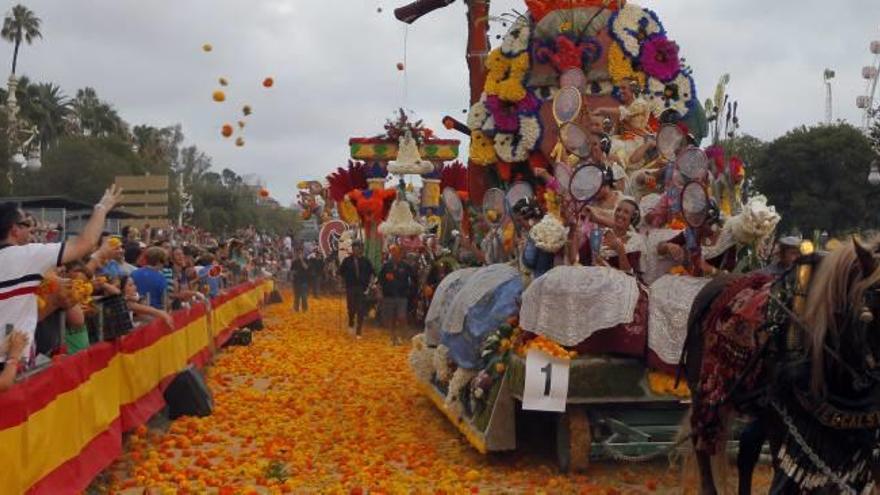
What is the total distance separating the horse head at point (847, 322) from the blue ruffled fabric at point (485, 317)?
4715 mm

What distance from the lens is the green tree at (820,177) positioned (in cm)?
4894

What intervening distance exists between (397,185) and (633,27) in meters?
13.1

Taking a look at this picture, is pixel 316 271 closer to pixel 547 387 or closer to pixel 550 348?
pixel 550 348

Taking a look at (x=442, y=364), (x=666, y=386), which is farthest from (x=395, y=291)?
(x=666, y=386)

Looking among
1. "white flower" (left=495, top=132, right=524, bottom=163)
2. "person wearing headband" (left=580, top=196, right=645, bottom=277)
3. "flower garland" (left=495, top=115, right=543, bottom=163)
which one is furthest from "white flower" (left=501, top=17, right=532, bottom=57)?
"person wearing headband" (left=580, top=196, right=645, bottom=277)

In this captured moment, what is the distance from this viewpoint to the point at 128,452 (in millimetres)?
9727

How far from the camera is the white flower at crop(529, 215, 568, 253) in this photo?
9.13m

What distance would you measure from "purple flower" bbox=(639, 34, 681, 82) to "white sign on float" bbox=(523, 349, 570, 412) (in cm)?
569

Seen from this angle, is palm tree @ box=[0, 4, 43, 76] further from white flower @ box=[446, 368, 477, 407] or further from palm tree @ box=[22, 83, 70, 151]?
white flower @ box=[446, 368, 477, 407]

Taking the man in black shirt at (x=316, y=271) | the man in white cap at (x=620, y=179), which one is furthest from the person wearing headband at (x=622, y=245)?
the man in black shirt at (x=316, y=271)

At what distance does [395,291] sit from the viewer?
20672 millimetres

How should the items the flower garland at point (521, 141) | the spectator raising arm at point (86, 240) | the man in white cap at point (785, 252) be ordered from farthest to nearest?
the flower garland at point (521, 141), the man in white cap at point (785, 252), the spectator raising arm at point (86, 240)

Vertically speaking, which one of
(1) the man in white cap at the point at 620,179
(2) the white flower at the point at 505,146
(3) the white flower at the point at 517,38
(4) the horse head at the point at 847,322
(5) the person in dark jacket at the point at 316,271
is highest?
(3) the white flower at the point at 517,38

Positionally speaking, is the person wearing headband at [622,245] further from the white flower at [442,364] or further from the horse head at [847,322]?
the horse head at [847,322]
